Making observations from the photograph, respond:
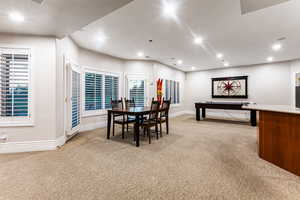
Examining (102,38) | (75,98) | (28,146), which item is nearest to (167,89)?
(102,38)

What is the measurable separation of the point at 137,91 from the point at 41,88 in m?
3.25

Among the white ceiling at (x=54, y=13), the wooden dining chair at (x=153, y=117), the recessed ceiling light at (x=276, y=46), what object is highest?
the recessed ceiling light at (x=276, y=46)

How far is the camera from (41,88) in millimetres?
2838

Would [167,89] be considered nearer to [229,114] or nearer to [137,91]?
[137,91]

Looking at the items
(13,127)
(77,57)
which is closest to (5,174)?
(13,127)

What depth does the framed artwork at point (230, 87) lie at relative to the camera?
22.2ft

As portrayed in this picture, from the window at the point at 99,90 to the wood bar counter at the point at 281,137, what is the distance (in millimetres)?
4339

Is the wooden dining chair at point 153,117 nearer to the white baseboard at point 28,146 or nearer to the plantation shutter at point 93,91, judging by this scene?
the white baseboard at point 28,146

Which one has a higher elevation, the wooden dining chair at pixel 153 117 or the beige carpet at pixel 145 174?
the wooden dining chair at pixel 153 117

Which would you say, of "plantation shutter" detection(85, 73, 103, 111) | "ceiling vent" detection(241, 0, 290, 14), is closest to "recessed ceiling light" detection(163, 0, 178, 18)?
"ceiling vent" detection(241, 0, 290, 14)

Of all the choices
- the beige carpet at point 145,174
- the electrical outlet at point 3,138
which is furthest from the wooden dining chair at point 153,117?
the electrical outlet at point 3,138

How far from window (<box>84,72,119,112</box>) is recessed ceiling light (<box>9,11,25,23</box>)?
2.14 m

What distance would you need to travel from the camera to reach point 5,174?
191 centimetres

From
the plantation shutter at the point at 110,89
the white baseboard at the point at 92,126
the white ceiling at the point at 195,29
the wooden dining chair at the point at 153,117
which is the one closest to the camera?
the white ceiling at the point at 195,29
